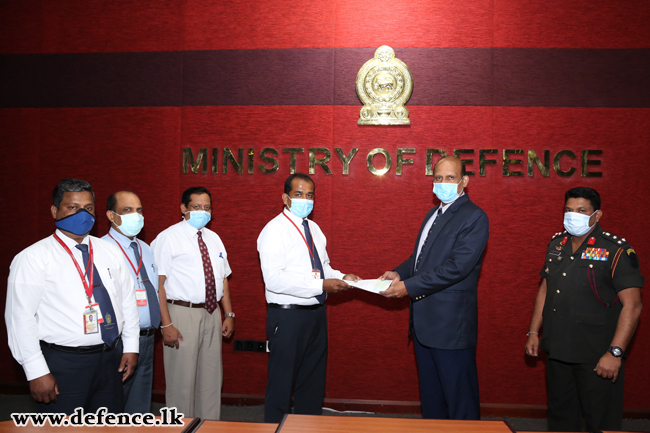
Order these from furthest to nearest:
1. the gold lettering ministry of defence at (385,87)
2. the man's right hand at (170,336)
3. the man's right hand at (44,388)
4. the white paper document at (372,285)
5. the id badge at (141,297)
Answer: the gold lettering ministry of defence at (385,87), the man's right hand at (170,336), the white paper document at (372,285), the id badge at (141,297), the man's right hand at (44,388)

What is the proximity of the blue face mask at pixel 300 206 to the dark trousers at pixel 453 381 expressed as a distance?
4.22 feet

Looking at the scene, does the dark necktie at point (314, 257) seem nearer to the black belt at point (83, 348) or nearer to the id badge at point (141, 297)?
the id badge at point (141, 297)

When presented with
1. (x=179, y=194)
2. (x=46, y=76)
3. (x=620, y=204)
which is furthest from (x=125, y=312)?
(x=620, y=204)

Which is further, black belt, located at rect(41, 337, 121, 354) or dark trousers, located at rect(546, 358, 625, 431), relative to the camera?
dark trousers, located at rect(546, 358, 625, 431)

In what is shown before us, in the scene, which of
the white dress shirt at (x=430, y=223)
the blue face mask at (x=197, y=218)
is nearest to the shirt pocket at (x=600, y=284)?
the white dress shirt at (x=430, y=223)

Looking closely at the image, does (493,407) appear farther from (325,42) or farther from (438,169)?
(325,42)

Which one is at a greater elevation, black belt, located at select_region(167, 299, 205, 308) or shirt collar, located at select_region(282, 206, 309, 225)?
shirt collar, located at select_region(282, 206, 309, 225)

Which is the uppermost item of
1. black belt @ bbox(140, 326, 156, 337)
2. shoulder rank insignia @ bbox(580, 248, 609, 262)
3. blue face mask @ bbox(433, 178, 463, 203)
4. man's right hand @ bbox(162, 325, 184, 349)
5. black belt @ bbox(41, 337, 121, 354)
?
blue face mask @ bbox(433, 178, 463, 203)

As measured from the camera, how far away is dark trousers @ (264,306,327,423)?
10.4ft

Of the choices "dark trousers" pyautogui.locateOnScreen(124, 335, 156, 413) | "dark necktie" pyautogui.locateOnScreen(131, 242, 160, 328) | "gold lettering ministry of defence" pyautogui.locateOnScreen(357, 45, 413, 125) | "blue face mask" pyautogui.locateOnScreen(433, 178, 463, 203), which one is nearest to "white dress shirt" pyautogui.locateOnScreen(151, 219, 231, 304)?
"dark necktie" pyautogui.locateOnScreen(131, 242, 160, 328)

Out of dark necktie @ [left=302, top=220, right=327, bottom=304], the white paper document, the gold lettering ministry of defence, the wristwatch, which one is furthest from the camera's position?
the gold lettering ministry of defence

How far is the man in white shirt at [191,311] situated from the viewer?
10.9ft

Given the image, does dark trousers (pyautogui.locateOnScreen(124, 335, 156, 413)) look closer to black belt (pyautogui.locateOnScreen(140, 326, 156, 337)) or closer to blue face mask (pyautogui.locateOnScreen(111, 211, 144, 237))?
black belt (pyautogui.locateOnScreen(140, 326, 156, 337))

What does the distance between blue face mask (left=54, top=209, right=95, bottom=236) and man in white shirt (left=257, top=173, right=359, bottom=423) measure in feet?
4.11
